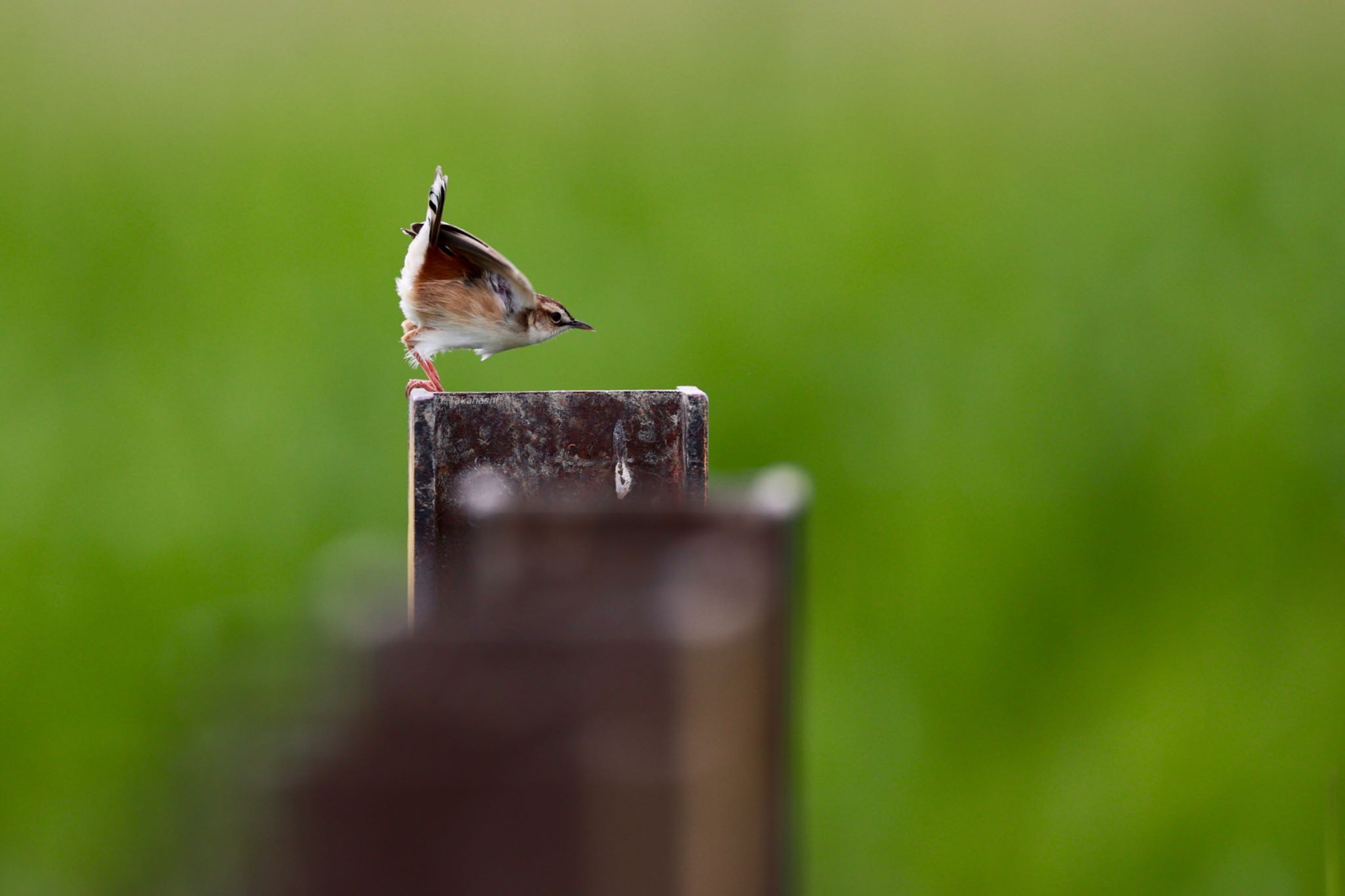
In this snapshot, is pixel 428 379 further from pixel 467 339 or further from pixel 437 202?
pixel 437 202

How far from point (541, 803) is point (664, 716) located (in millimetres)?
96

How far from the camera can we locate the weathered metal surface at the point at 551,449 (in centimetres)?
240

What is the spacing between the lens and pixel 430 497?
239 centimetres

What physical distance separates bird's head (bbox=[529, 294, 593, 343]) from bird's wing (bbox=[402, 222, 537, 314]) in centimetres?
14

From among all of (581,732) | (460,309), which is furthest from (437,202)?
(581,732)

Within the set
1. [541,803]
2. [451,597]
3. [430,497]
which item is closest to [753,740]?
[541,803]

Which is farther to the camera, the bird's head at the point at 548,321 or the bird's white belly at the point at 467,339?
the bird's head at the point at 548,321

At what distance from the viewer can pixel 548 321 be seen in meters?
→ 4.20

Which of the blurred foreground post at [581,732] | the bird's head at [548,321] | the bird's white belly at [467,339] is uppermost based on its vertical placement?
the bird's head at [548,321]

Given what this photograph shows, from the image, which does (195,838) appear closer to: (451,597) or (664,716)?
(664,716)

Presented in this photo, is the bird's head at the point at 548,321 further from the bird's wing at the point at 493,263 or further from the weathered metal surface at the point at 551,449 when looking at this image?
the weathered metal surface at the point at 551,449

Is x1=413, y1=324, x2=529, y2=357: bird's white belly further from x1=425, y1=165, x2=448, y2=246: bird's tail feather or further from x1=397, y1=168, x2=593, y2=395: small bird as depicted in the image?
x1=425, y1=165, x2=448, y2=246: bird's tail feather

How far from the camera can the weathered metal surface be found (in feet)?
7.86

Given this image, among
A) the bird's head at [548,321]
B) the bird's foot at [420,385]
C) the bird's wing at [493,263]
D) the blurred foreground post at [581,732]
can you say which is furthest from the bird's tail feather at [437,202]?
the blurred foreground post at [581,732]
